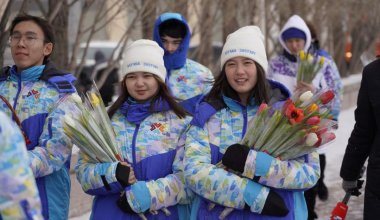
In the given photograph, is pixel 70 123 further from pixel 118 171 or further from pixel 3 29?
pixel 3 29

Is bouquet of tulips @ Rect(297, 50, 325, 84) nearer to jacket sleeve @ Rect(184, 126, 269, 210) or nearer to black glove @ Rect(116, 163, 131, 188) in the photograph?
jacket sleeve @ Rect(184, 126, 269, 210)

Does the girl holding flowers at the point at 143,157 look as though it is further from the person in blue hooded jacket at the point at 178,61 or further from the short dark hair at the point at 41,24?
the person in blue hooded jacket at the point at 178,61

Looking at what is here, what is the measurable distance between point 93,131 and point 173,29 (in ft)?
7.24

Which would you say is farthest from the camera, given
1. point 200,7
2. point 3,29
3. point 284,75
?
point 200,7

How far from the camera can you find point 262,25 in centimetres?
1340

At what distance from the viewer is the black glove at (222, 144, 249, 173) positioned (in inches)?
154

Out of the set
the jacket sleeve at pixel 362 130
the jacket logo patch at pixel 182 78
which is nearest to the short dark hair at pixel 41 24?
the jacket logo patch at pixel 182 78

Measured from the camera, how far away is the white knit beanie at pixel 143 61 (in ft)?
14.7

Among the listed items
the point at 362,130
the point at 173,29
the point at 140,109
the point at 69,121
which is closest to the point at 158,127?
the point at 140,109

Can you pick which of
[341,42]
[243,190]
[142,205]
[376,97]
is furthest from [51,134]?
[341,42]

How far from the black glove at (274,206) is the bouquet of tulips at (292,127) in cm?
18

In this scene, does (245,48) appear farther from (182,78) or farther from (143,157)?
(182,78)

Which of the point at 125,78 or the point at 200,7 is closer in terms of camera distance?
the point at 125,78

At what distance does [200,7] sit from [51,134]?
7416mm
